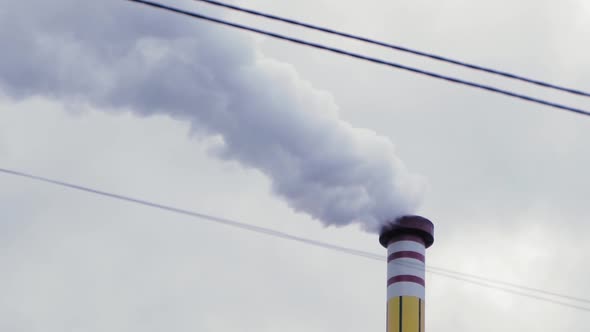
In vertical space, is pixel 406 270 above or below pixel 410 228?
below

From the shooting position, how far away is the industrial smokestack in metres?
21.5

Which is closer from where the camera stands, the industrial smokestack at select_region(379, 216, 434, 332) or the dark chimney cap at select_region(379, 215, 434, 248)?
the industrial smokestack at select_region(379, 216, 434, 332)

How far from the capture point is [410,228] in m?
22.2

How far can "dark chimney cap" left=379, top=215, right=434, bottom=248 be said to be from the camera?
73.1 ft

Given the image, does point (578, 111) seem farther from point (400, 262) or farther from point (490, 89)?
point (400, 262)

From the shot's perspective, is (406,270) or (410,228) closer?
(406,270)

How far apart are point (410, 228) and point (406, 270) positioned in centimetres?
106

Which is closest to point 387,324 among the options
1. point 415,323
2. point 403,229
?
point 415,323

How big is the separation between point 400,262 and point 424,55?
1288 centimetres

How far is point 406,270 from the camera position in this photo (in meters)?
21.8

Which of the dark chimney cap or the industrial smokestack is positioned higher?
the dark chimney cap

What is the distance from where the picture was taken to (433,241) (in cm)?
2291

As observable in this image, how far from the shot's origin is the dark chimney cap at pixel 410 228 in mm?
22281

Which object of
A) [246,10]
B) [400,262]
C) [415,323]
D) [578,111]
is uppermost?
[400,262]
